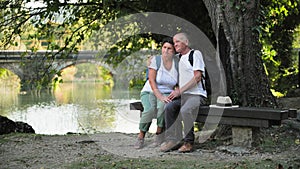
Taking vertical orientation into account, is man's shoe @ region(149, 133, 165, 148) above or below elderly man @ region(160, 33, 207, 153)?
below

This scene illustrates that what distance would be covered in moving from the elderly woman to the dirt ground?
34 centimetres

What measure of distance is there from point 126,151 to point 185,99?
2.84 feet

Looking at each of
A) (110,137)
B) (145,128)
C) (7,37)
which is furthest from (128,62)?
(145,128)

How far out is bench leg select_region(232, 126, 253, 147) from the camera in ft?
Result: 17.1

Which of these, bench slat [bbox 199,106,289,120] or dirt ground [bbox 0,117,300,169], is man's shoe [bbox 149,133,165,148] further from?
bench slat [bbox 199,106,289,120]

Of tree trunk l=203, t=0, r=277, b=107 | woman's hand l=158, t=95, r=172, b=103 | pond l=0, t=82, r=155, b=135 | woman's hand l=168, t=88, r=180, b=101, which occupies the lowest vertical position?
pond l=0, t=82, r=155, b=135

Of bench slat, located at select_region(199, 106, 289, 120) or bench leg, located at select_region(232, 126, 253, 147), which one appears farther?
bench leg, located at select_region(232, 126, 253, 147)

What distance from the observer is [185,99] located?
17.5 ft

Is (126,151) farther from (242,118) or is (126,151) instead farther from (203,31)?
(203,31)

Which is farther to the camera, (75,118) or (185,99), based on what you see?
(75,118)

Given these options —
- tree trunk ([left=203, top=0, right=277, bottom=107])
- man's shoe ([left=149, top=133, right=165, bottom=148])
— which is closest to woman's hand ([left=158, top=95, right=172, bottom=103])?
man's shoe ([left=149, top=133, right=165, bottom=148])

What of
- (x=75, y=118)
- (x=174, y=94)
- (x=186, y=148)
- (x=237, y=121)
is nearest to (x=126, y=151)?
(x=186, y=148)

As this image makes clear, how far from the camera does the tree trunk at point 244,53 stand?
5902 millimetres

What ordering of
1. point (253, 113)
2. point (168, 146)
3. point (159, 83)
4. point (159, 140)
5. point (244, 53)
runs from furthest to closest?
point (244, 53) < point (159, 140) < point (159, 83) < point (168, 146) < point (253, 113)
